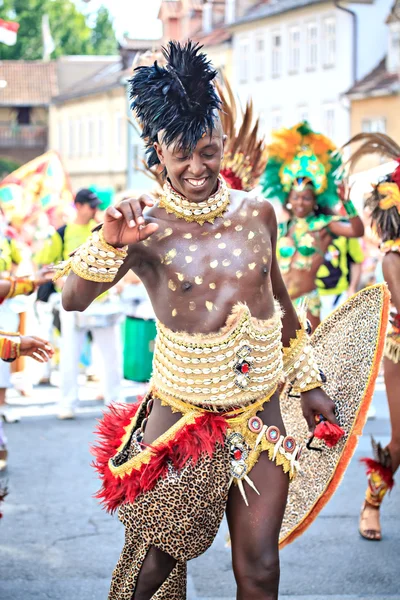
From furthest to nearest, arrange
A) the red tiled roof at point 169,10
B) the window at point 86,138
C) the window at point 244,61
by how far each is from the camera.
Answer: the window at point 86,138, the red tiled roof at point 169,10, the window at point 244,61

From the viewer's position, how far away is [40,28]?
243 ft

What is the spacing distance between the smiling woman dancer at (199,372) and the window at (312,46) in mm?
36053

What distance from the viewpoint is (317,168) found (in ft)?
26.9

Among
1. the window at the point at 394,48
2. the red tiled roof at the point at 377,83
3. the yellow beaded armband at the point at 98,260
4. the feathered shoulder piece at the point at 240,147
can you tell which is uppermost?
the window at the point at 394,48

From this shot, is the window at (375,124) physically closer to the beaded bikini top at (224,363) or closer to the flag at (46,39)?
the beaded bikini top at (224,363)

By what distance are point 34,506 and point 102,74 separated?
5826 cm

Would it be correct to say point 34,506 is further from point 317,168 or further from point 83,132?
point 83,132

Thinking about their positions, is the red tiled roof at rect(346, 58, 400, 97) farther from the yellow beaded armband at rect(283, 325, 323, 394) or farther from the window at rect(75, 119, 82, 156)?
the yellow beaded armband at rect(283, 325, 323, 394)

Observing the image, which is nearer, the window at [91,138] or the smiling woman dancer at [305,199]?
the smiling woman dancer at [305,199]

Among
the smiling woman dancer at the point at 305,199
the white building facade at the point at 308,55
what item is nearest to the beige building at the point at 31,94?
the white building facade at the point at 308,55

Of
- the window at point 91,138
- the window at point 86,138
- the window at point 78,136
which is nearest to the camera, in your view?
the window at point 91,138

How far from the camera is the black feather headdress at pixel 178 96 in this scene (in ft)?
11.9

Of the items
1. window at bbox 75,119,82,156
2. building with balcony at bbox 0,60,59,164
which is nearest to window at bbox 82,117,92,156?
window at bbox 75,119,82,156

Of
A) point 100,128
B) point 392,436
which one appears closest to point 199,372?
point 392,436
